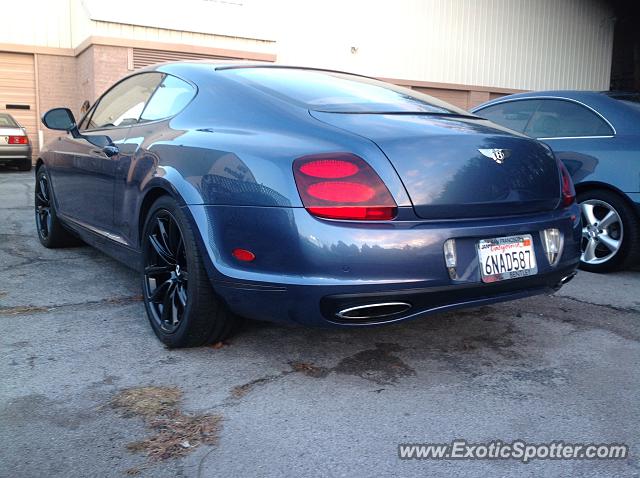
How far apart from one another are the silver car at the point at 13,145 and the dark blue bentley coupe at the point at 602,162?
12.0 meters

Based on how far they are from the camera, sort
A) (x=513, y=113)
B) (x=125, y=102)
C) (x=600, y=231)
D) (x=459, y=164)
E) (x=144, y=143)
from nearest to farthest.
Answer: (x=459, y=164)
(x=144, y=143)
(x=125, y=102)
(x=600, y=231)
(x=513, y=113)

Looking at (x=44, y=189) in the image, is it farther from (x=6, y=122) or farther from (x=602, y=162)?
(x=6, y=122)

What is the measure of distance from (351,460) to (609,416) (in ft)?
3.46

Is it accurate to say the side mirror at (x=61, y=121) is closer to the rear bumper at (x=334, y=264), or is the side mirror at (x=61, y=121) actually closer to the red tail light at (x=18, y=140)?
the rear bumper at (x=334, y=264)

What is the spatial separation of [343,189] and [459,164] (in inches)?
21.0

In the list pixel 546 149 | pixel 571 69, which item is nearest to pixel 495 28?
pixel 571 69

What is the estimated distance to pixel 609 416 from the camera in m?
2.46

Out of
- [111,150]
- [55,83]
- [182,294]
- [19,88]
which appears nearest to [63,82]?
[55,83]

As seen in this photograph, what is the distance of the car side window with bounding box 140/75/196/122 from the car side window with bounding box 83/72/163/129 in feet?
0.31

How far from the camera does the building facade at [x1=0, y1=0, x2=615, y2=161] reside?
46.8 feet

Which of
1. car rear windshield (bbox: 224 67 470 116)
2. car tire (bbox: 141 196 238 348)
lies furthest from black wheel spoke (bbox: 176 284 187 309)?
car rear windshield (bbox: 224 67 470 116)

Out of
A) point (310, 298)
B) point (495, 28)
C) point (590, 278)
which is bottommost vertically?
point (590, 278)

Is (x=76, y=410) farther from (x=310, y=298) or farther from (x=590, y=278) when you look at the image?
(x=590, y=278)

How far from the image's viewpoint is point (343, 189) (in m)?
2.50
